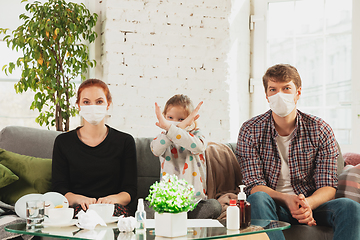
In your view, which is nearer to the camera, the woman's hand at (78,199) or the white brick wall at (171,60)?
the woman's hand at (78,199)

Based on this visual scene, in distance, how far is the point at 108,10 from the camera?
329cm

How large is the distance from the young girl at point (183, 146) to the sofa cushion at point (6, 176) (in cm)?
73

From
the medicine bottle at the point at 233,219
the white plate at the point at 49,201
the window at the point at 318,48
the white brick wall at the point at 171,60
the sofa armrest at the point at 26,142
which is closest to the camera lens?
the medicine bottle at the point at 233,219

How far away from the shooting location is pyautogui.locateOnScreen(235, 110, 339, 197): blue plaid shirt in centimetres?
204

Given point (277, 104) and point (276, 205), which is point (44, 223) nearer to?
point (276, 205)

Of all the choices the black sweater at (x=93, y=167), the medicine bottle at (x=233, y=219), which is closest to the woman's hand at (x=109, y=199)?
the black sweater at (x=93, y=167)

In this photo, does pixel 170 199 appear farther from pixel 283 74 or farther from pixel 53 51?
pixel 53 51

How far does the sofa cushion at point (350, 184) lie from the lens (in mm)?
2002

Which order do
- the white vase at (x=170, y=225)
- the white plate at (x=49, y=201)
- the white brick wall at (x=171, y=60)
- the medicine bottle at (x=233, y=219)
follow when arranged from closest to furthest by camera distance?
1. the white vase at (x=170, y=225)
2. the medicine bottle at (x=233, y=219)
3. the white plate at (x=49, y=201)
4. the white brick wall at (x=171, y=60)

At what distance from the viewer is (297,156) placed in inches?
81.8

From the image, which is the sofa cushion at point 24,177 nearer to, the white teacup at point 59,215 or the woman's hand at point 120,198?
the woman's hand at point 120,198

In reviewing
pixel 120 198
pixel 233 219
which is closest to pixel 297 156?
pixel 233 219

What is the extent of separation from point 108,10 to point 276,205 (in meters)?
2.22

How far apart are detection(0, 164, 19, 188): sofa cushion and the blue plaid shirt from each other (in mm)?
1210
